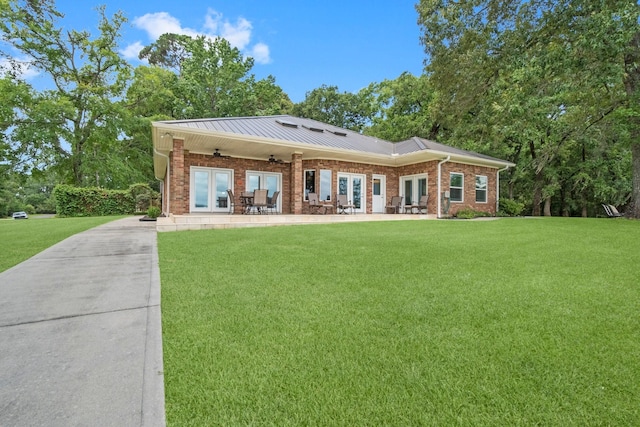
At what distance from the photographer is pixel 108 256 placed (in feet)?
17.2

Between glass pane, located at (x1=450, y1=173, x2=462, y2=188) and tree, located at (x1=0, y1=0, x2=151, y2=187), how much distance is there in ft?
68.4

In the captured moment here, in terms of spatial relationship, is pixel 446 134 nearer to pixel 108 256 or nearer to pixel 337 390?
pixel 108 256

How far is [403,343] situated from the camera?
218 cm

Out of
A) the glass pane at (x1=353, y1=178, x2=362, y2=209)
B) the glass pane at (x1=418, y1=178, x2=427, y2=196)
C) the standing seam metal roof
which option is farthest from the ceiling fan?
the glass pane at (x1=418, y1=178, x2=427, y2=196)

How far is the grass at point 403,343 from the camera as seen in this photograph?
1551 millimetres

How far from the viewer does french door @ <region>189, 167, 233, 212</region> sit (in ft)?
39.8

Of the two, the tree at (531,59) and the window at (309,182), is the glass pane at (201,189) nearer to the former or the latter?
the window at (309,182)

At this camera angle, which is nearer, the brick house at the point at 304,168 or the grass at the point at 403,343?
the grass at the point at 403,343

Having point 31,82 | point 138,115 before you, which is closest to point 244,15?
point 138,115

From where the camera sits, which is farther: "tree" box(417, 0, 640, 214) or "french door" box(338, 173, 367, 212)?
"french door" box(338, 173, 367, 212)

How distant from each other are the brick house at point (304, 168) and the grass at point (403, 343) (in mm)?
7458

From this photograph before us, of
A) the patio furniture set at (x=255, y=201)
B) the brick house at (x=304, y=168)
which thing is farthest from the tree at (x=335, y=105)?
the patio furniture set at (x=255, y=201)

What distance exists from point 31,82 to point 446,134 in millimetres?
28044

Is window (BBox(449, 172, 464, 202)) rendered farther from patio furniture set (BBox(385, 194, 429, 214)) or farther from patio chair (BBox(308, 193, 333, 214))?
patio chair (BBox(308, 193, 333, 214))
